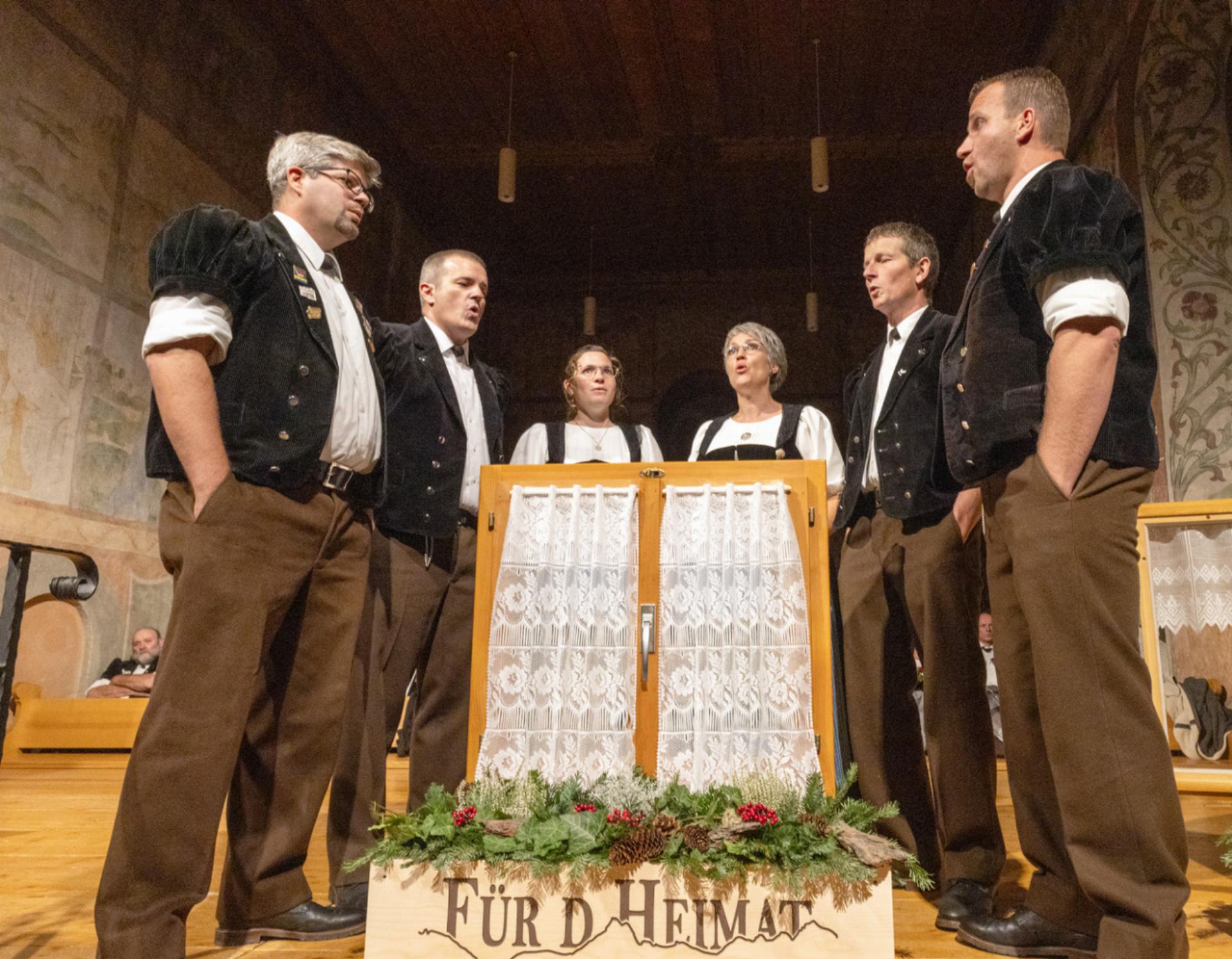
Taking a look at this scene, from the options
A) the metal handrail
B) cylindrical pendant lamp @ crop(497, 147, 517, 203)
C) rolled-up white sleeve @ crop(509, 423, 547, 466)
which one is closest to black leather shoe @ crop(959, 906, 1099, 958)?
the metal handrail

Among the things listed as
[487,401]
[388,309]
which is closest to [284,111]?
[388,309]

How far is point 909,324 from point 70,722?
19.9 feet

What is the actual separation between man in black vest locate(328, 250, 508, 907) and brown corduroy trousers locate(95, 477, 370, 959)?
41 centimetres

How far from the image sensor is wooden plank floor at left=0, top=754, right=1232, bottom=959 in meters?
2.15

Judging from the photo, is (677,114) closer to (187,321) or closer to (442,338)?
(442,338)

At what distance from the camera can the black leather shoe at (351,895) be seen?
2.47 m

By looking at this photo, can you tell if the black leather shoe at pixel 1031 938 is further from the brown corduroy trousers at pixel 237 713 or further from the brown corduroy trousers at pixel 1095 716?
the brown corduroy trousers at pixel 237 713

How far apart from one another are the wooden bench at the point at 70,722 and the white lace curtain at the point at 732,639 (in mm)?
4957

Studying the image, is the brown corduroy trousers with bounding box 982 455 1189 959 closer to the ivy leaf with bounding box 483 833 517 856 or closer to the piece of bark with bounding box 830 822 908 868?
the piece of bark with bounding box 830 822 908 868

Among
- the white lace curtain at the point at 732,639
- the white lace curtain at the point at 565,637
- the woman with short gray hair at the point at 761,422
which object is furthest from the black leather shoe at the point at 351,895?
the woman with short gray hair at the point at 761,422

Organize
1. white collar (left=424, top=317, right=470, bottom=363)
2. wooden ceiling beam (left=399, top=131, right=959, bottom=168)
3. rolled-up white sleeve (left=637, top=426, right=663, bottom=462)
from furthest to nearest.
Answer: wooden ceiling beam (left=399, top=131, right=959, bottom=168) < rolled-up white sleeve (left=637, top=426, right=663, bottom=462) < white collar (left=424, top=317, right=470, bottom=363)

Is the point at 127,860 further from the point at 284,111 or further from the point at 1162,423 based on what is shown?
the point at 284,111

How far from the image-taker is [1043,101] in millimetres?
2314

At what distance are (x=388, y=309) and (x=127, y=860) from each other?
934 cm
